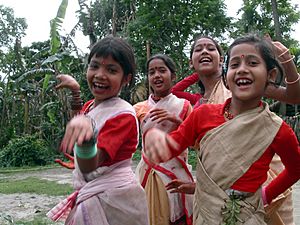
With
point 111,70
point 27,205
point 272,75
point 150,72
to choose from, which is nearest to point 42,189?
point 27,205

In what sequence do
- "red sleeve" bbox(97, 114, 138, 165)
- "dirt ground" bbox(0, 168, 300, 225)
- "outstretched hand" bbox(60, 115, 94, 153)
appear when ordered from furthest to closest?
"dirt ground" bbox(0, 168, 300, 225) → "red sleeve" bbox(97, 114, 138, 165) → "outstretched hand" bbox(60, 115, 94, 153)

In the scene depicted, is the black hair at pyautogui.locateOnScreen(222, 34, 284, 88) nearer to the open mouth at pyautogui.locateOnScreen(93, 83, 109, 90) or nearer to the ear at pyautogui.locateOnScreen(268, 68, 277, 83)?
the ear at pyautogui.locateOnScreen(268, 68, 277, 83)

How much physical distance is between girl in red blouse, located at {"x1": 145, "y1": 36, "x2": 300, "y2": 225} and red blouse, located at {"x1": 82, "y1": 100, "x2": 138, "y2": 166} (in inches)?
8.2

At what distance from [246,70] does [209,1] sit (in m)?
11.6

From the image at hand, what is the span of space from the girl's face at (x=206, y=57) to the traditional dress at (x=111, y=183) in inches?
32.7

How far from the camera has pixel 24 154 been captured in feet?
53.7

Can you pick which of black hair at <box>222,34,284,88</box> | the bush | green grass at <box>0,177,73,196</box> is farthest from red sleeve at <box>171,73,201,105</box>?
the bush

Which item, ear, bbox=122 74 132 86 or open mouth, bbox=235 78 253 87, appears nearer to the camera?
open mouth, bbox=235 78 253 87

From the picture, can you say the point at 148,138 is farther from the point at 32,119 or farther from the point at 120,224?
the point at 32,119

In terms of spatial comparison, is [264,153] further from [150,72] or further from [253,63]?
[150,72]

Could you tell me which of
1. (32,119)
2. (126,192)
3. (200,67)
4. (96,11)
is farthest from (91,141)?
(32,119)

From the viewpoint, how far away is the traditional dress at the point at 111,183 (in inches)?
72.3

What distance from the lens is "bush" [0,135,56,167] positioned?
16.4 meters

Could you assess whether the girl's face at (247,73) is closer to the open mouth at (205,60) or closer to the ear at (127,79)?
the ear at (127,79)
